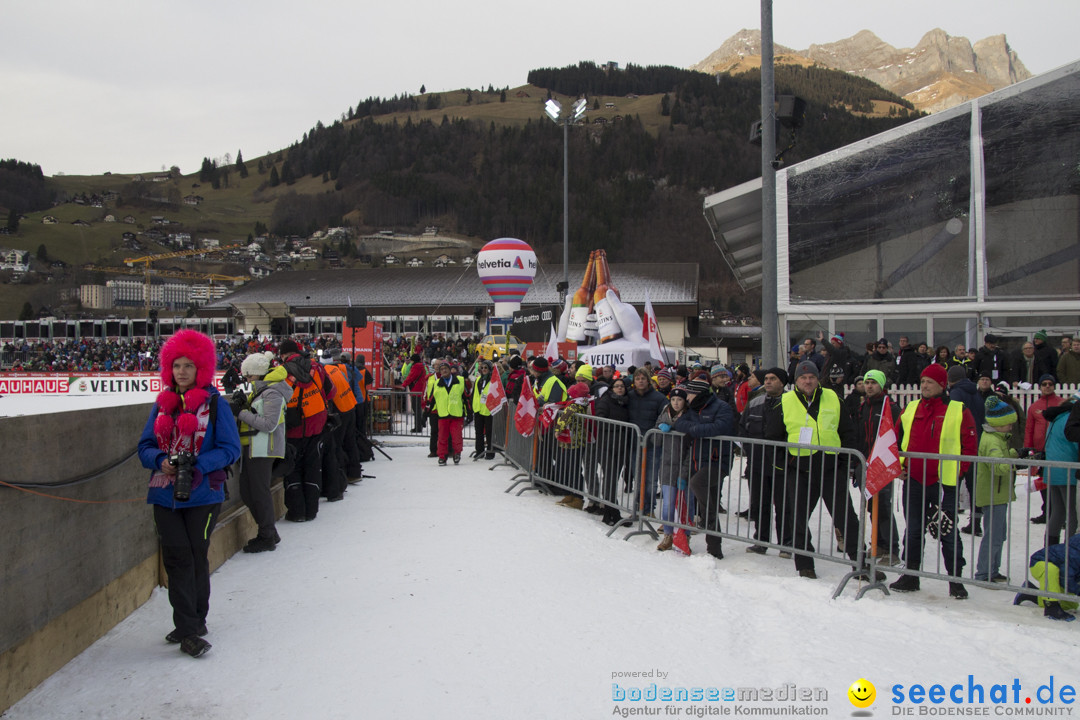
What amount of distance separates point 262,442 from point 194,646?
2.48 meters

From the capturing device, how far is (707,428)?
6.84 meters

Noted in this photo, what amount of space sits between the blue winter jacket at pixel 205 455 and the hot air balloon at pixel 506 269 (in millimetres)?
24589

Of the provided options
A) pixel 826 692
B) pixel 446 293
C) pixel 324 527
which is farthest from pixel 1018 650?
pixel 446 293

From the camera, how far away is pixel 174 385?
14.6 feet

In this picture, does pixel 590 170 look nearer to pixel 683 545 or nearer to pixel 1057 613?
pixel 683 545

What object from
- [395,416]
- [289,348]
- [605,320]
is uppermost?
[605,320]

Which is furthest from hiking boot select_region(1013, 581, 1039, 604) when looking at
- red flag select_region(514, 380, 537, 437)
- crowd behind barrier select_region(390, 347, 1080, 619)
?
red flag select_region(514, 380, 537, 437)

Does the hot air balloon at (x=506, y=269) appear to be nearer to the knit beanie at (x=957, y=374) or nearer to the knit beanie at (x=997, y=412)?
the knit beanie at (x=957, y=374)

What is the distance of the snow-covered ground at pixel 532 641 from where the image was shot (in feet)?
12.8

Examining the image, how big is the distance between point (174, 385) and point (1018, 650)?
5186 millimetres

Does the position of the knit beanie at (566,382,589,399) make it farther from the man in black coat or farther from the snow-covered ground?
the snow-covered ground

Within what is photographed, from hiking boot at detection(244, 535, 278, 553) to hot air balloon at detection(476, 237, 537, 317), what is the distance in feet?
74.5

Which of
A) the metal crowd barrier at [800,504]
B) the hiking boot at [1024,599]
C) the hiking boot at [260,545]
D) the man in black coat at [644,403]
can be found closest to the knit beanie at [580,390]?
the metal crowd barrier at [800,504]

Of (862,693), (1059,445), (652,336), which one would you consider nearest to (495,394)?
(652,336)
